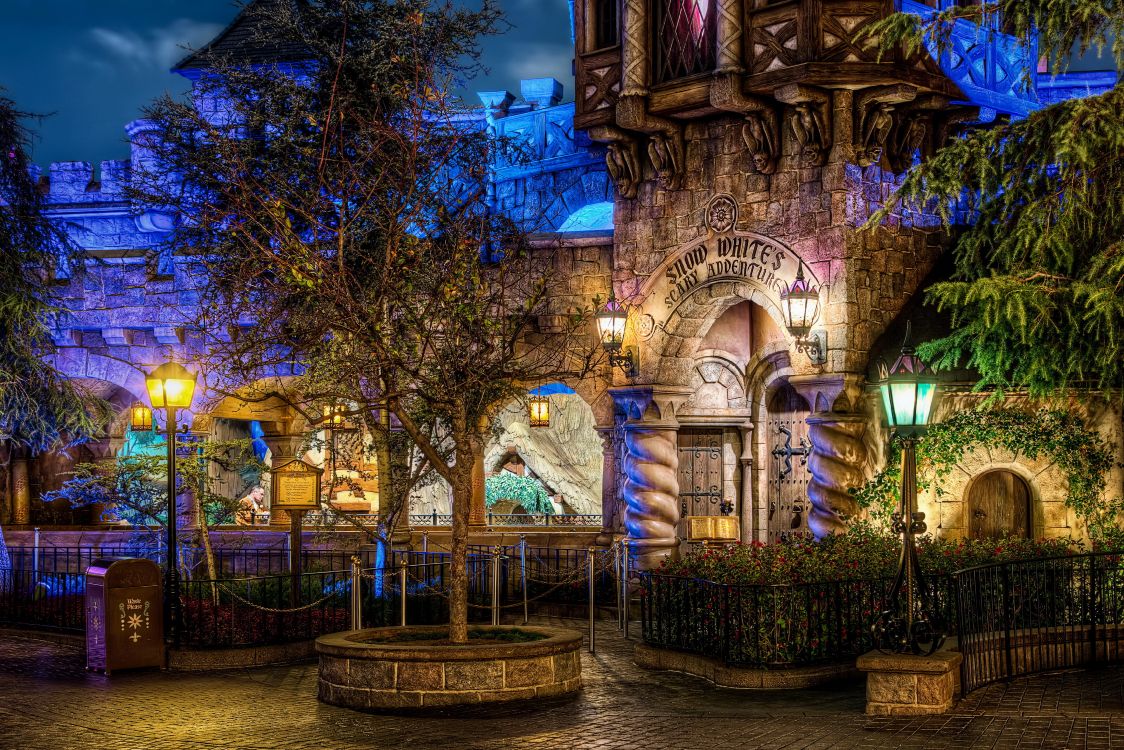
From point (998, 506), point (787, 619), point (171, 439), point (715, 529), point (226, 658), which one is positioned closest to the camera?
point (787, 619)

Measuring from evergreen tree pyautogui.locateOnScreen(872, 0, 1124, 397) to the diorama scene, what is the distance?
0.19 feet

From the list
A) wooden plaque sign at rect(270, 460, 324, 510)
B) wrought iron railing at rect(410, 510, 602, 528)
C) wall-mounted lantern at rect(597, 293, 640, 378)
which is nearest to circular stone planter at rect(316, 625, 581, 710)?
wooden plaque sign at rect(270, 460, 324, 510)

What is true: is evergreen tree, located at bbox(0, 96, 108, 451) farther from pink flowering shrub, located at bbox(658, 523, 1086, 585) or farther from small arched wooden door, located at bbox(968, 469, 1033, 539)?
small arched wooden door, located at bbox(968, 469, 1033, 539)

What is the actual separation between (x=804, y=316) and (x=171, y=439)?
776 cm

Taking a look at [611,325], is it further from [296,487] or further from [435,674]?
[435,674]

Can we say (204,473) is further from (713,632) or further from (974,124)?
(974,124)

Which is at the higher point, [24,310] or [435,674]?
[24,310]

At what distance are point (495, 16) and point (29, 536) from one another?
1415cm

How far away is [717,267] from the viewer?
18766mm

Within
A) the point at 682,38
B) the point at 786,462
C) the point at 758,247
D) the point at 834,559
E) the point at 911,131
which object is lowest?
the point at 834,559

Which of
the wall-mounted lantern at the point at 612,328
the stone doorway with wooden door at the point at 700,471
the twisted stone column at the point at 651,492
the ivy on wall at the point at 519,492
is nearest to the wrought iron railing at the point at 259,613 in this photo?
the twisted stone column at the point at 651,492

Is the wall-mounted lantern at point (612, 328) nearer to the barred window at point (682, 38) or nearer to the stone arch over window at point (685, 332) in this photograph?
the stone arch over window at point (685, 332)

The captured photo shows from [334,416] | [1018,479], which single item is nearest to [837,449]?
[1018,479]

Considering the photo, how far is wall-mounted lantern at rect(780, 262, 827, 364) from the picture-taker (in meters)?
17.1
